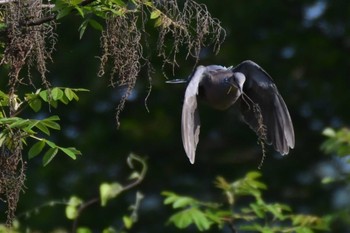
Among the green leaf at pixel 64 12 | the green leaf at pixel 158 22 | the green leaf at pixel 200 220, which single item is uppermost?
the green leaf at pixel 158 22

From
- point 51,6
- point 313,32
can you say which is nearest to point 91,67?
point 313,32

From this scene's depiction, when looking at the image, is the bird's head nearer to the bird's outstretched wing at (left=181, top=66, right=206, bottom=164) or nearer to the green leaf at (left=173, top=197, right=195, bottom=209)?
the bird's outstretched wing at (left=181, top=66, right=206, bottom=164)

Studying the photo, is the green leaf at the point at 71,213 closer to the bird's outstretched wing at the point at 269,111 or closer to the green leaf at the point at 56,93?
the bird's outstretched wing at the point at 269,111

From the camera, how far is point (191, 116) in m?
4.18

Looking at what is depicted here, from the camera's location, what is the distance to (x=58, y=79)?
10.2 meters

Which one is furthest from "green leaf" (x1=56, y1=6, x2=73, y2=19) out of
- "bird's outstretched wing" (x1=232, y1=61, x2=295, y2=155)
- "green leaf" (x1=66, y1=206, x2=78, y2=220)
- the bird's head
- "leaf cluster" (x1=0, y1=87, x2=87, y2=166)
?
"green leaf" (x1=66, y1=206, x2=78, y2=220)

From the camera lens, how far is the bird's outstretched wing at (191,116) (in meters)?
4.07

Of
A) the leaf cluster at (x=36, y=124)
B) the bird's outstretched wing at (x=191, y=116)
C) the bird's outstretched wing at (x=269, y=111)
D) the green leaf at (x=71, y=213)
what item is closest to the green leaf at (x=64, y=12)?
the leaf cluster at (x=36, y=124)

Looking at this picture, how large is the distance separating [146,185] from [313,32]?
2018mm

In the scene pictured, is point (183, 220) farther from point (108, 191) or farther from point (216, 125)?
point (216, 125)

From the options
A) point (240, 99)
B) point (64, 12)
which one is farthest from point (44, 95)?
point (240, 99)

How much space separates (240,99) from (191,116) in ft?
2.01

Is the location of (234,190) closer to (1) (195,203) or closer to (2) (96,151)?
(1) (195,203)

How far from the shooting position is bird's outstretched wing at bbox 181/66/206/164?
13.3ft
